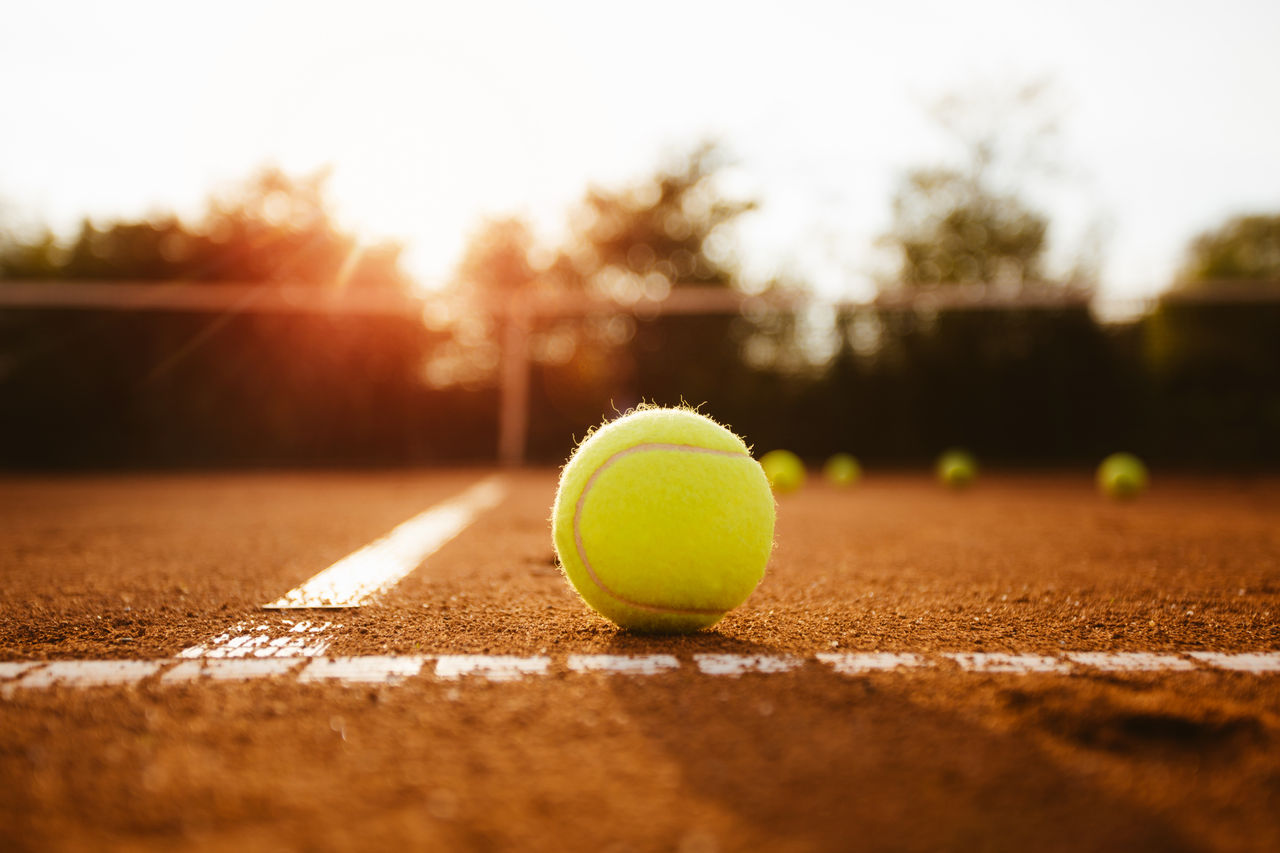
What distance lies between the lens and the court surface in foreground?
140 cm

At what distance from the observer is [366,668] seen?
7.25 feet

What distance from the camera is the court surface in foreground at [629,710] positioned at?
55.2 inches

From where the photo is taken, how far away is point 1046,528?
571 centimetres

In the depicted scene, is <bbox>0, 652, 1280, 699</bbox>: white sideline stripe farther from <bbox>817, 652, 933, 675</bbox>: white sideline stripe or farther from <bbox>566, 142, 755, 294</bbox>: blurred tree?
<bbox>566, 142, 755, 294</bbox>: blurred tree

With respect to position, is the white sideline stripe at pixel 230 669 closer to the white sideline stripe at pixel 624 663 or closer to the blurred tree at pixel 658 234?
the white sideline stripe at pixel 624 663

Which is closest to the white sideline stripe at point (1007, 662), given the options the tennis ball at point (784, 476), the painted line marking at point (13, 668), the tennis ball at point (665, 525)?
the tennis ball at point (665, 525)

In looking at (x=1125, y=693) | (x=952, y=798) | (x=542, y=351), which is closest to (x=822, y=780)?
(x=952, y=798)

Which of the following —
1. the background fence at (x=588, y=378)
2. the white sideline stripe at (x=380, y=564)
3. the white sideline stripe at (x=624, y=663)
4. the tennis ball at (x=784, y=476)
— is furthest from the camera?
the background fence at (x=588, y=378)

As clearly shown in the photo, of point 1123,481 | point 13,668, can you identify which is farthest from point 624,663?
point 1123,481

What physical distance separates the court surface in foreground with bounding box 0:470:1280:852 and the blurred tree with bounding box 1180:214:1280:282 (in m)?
23.5

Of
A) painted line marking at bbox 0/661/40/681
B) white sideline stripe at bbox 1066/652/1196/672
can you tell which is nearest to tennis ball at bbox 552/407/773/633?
white sideline stripe at bbox 1066/652/1196/672

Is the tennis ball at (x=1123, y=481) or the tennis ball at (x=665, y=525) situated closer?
the tennis ball at (x=665, y=525)

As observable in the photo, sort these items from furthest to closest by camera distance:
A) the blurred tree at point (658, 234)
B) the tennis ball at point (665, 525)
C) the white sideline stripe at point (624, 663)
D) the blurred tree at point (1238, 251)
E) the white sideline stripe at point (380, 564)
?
the blurred tree at point (1238, 251) → the blurred tree at point (658, 234) → the white sideline stripe at point (380, 564) → the tennis ball at point (665, 525) → the white sideline stripe at point (624, 663)

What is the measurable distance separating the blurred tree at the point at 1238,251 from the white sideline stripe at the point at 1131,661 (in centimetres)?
2438
